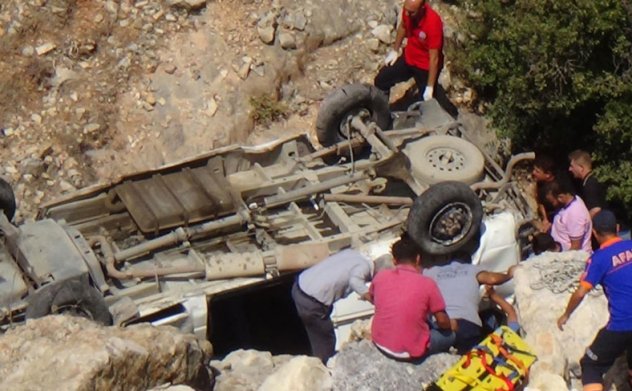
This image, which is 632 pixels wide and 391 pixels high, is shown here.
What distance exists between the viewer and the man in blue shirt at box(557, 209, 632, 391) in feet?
33.4

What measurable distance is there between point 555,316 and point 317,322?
179cm

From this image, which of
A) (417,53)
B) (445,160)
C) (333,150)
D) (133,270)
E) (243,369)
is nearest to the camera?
(133,270)

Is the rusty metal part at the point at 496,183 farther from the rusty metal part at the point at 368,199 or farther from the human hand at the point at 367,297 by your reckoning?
the human hand at the point at 367,297

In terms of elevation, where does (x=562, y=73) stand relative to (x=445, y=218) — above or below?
below

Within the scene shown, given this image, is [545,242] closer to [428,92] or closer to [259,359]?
[428,92]

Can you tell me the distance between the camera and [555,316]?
11.3 metres

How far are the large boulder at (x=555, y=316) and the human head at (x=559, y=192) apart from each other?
1.83ft

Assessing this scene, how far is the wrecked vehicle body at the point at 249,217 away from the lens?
1106cm

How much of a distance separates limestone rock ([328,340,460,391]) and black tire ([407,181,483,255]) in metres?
1.41

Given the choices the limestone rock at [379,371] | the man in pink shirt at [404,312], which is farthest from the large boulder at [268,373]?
the man in pink shirt at [404,312]

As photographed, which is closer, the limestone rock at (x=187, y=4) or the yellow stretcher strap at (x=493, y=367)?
the yellow stretcher strap at (x=493, y=367)

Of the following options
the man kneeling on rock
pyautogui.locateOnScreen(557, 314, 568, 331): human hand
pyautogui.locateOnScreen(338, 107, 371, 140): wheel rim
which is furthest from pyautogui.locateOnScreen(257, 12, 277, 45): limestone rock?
pyautogui.locateOnScreen(557, 314, 568, 331): human hand

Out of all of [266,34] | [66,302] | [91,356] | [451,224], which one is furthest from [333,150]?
[91,356]

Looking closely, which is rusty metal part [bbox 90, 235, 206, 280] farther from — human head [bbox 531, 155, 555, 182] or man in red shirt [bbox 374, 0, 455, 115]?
man in red shirt [bbox 374, 0, 455, 115]
